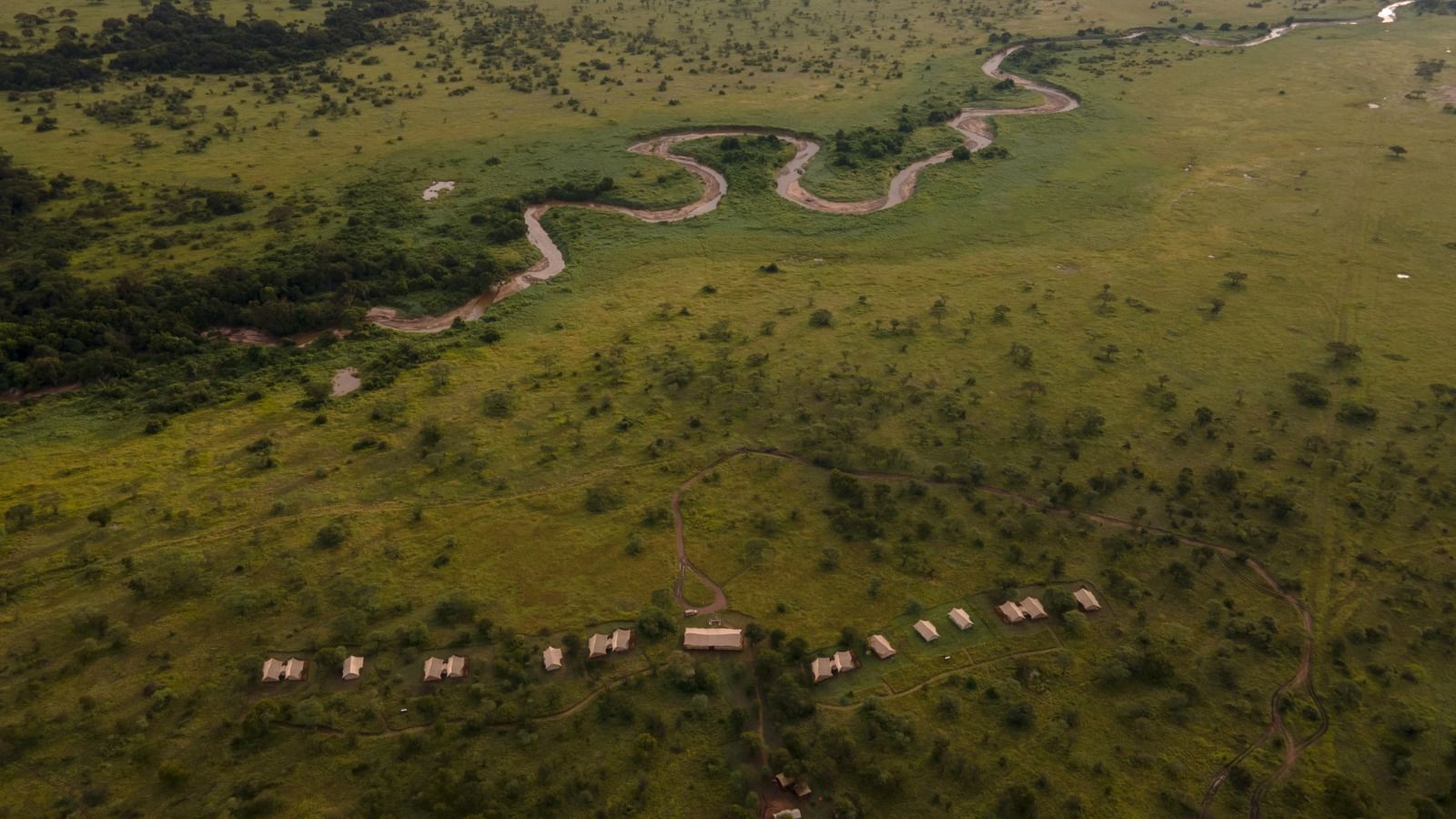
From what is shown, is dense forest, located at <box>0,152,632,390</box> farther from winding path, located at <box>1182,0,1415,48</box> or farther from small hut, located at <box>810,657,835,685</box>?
winding path, located at <box>1182,0,1415,48</box>

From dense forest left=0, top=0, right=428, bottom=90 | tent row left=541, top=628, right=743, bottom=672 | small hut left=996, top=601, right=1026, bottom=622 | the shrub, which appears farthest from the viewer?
dense forest left=0, top=0, right=428, bottom=90

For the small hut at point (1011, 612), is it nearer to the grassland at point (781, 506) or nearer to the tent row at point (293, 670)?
the grassland at point (781, 506)

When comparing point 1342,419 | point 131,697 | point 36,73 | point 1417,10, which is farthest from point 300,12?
point 1417,10

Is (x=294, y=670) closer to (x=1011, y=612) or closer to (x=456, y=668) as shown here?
(x=456, y=668)

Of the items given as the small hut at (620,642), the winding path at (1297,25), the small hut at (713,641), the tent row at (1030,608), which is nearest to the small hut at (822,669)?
the small hut at (713,641)

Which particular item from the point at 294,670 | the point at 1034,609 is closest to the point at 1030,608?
the point at 1034,609

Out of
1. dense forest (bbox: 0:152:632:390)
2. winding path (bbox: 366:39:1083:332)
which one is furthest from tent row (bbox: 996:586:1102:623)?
dense forest (bbox: 0:152:632:390)
